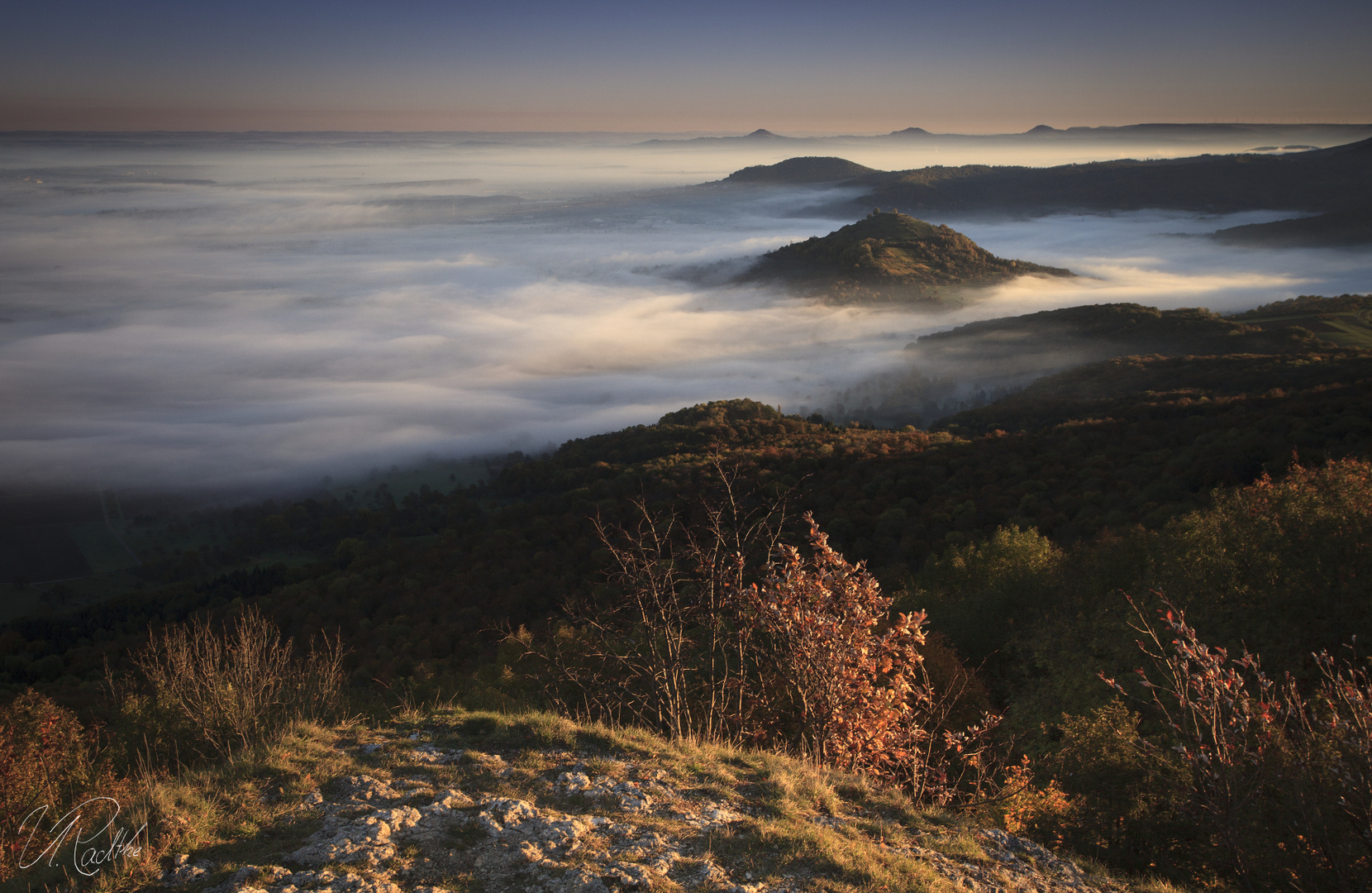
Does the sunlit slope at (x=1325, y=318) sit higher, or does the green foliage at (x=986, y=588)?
the sunlit slope at (x=1325, y=318)

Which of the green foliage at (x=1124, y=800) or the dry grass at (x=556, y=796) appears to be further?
the green foliage at (x=1124, y=800)

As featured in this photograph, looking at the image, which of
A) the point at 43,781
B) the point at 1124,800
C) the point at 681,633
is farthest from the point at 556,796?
the point at 43,781

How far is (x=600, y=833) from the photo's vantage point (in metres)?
7.81

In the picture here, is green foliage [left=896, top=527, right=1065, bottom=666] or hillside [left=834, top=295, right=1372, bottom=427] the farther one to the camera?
hillside [left=834, top=295, right=1372, bottom=427]

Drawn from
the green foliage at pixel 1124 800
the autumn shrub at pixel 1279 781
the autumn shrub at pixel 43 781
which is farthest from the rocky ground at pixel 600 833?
the green foliage at pixel 1124 800

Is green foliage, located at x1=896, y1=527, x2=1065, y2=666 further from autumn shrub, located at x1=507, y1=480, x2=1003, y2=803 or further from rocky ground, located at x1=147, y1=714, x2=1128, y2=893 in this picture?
rocky ground, located at x1=147, y1=714, x2=1128, y2=893

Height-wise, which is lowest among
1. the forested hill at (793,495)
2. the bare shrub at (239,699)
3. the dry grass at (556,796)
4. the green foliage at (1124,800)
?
the forested hill at (793,495)

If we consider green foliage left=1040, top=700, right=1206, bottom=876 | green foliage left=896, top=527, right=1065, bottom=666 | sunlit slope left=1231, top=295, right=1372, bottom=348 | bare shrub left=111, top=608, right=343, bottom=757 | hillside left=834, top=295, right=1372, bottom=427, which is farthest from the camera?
hillside left=834, top=295, right=1372, bottom=427

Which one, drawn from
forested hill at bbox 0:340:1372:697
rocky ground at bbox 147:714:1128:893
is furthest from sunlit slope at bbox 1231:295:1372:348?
rocky ground at bbox 147:714:1128:893

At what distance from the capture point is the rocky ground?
6.80 metres

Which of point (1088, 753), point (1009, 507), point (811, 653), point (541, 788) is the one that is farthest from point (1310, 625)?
point (1009, 507)

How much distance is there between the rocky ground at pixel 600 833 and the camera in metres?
6.80

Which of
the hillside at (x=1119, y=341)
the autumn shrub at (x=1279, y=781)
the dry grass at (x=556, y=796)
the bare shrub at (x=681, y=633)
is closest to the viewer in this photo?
the dry grass at (x=556, y=796)

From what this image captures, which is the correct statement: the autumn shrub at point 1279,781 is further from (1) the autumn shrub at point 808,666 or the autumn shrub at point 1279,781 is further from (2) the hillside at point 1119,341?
(2) the hillside at point 1119,341
